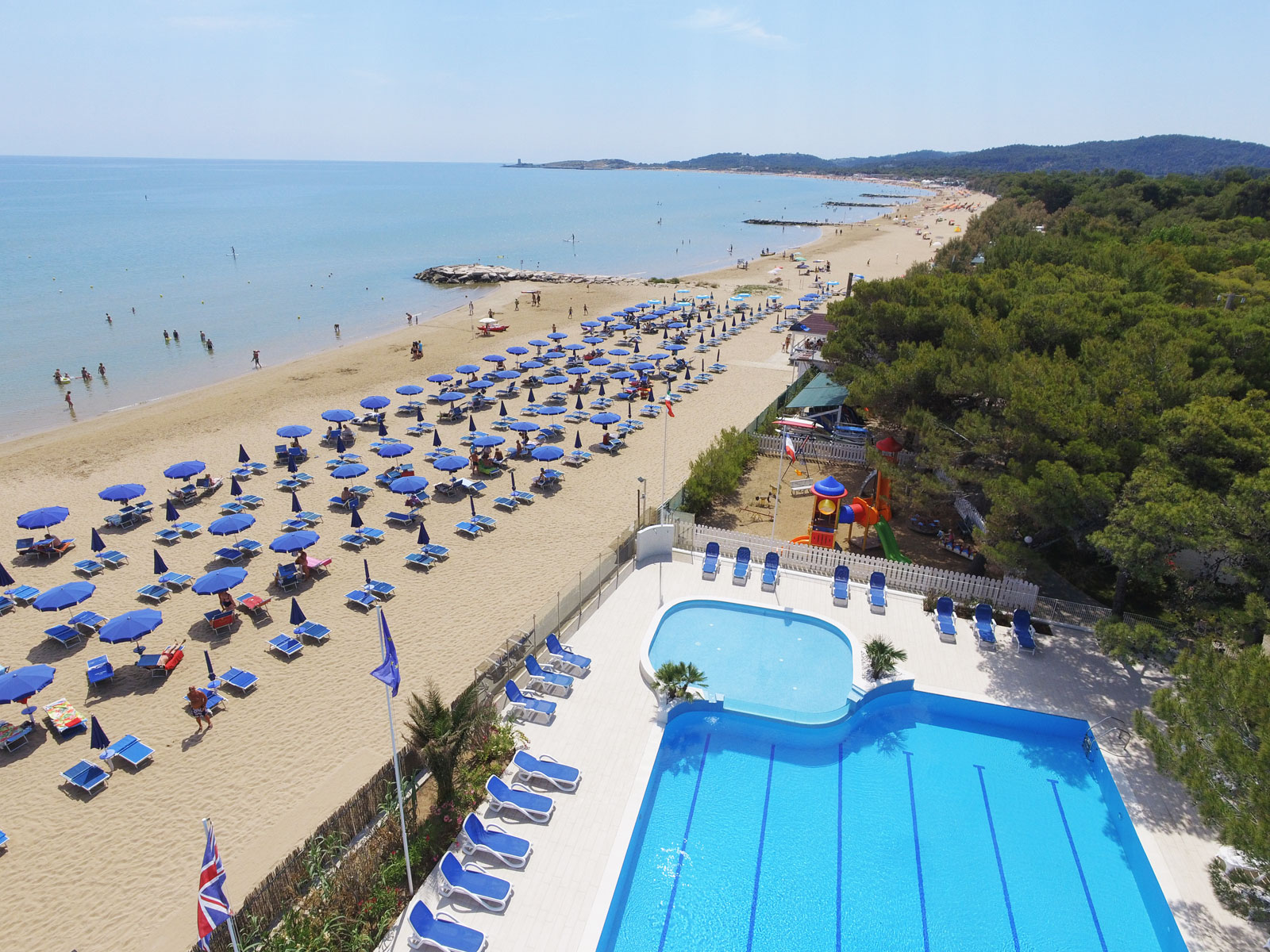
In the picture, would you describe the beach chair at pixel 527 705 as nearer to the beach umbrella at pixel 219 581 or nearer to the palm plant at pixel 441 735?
the palm plant at pixel 441 735

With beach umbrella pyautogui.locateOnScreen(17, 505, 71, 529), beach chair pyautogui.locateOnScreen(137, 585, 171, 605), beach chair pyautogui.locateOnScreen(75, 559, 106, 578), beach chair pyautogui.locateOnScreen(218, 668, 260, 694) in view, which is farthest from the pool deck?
beach umbrella pyautogui.locateOnScreen(17, 505, 71, 529)

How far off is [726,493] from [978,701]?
995 cm

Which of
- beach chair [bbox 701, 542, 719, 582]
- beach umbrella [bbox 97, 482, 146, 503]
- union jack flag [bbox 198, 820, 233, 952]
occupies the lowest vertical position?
beach chair [bbox 701, 542, 719, 582]

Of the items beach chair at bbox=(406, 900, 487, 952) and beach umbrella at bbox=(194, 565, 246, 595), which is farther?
beach umbrella at bbox=(194, 565, 246, 595)

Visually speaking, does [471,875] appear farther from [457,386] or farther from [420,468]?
[457,386]

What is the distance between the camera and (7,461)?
25.4 metres

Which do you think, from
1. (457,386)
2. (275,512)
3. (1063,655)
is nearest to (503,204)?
(457,386)

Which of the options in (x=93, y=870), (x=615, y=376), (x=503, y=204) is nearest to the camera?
(x=93, y=870)

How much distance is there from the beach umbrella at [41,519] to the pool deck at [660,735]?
14.3 m

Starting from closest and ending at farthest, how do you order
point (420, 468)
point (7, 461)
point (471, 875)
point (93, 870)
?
point (471, 875)
point (93, 870)
point (420, 468)
point (7, 461)

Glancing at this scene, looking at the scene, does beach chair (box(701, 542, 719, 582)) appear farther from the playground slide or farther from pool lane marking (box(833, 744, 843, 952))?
pool lane marking (box(833, 744, 843, 952))

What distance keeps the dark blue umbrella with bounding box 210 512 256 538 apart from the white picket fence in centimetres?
1100

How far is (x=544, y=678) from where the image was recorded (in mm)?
12508

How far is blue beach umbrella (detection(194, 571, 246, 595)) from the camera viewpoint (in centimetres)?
1473
